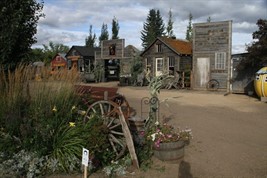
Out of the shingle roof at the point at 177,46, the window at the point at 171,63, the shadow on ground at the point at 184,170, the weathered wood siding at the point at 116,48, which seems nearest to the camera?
the shadow on ground at the point at 184,170

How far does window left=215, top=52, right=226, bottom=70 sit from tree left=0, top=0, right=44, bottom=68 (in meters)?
14.5

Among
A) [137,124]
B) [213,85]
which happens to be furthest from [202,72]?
[137,124]

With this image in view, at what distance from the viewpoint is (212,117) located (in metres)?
9.83

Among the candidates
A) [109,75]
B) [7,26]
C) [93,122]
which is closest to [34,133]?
[93,122]

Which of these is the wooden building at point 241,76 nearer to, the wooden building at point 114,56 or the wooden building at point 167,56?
the wooden building at point 167,56

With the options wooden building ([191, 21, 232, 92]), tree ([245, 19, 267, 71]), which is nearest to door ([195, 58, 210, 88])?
wooden building ([191, 21, 232, 92])

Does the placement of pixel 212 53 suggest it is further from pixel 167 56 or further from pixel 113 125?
pixel 113 125

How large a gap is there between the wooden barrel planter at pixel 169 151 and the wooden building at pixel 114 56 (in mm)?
21077

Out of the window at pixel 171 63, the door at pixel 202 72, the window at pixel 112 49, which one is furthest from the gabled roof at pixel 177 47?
the window at pixel 112 49

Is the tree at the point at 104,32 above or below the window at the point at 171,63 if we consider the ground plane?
above

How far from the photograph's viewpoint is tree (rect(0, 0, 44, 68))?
6.24m

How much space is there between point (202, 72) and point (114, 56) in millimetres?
9590

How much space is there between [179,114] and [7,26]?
20.5 ft

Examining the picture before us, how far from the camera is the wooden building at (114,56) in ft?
87.1
